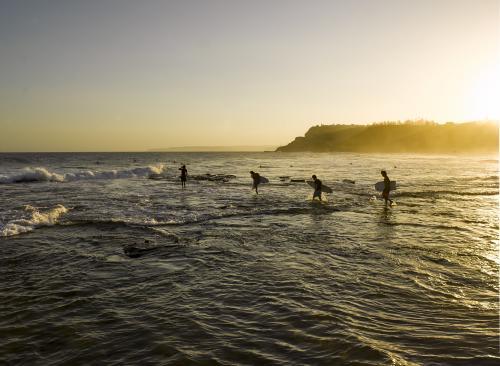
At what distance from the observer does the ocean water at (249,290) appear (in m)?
5.88

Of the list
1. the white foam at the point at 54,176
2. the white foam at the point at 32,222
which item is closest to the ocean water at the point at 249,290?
the white foam at the point at 32,222

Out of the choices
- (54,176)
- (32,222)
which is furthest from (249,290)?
(54,176)

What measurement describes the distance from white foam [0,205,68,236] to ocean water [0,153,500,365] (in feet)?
0.36

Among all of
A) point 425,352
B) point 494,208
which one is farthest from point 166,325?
point 494,208

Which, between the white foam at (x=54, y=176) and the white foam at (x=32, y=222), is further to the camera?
the white foam at (x=54, y=176)

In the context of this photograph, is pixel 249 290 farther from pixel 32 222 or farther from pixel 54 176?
pixel 54 176

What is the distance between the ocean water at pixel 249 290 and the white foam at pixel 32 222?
4.3 inches

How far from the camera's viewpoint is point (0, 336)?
639 centimetres

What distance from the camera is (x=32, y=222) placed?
15711mm

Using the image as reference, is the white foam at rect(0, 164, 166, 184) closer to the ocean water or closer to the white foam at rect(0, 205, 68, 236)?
the white foam at rect(0, 205, 68, 236)

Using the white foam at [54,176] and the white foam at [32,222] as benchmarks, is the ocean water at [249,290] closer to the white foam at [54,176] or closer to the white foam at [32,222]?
the white foam at [32,222]

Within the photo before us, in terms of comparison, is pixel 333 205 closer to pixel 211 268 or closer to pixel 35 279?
pixel 211 268

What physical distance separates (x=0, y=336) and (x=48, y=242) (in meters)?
7.00

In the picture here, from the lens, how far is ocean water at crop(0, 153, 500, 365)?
5875mm
